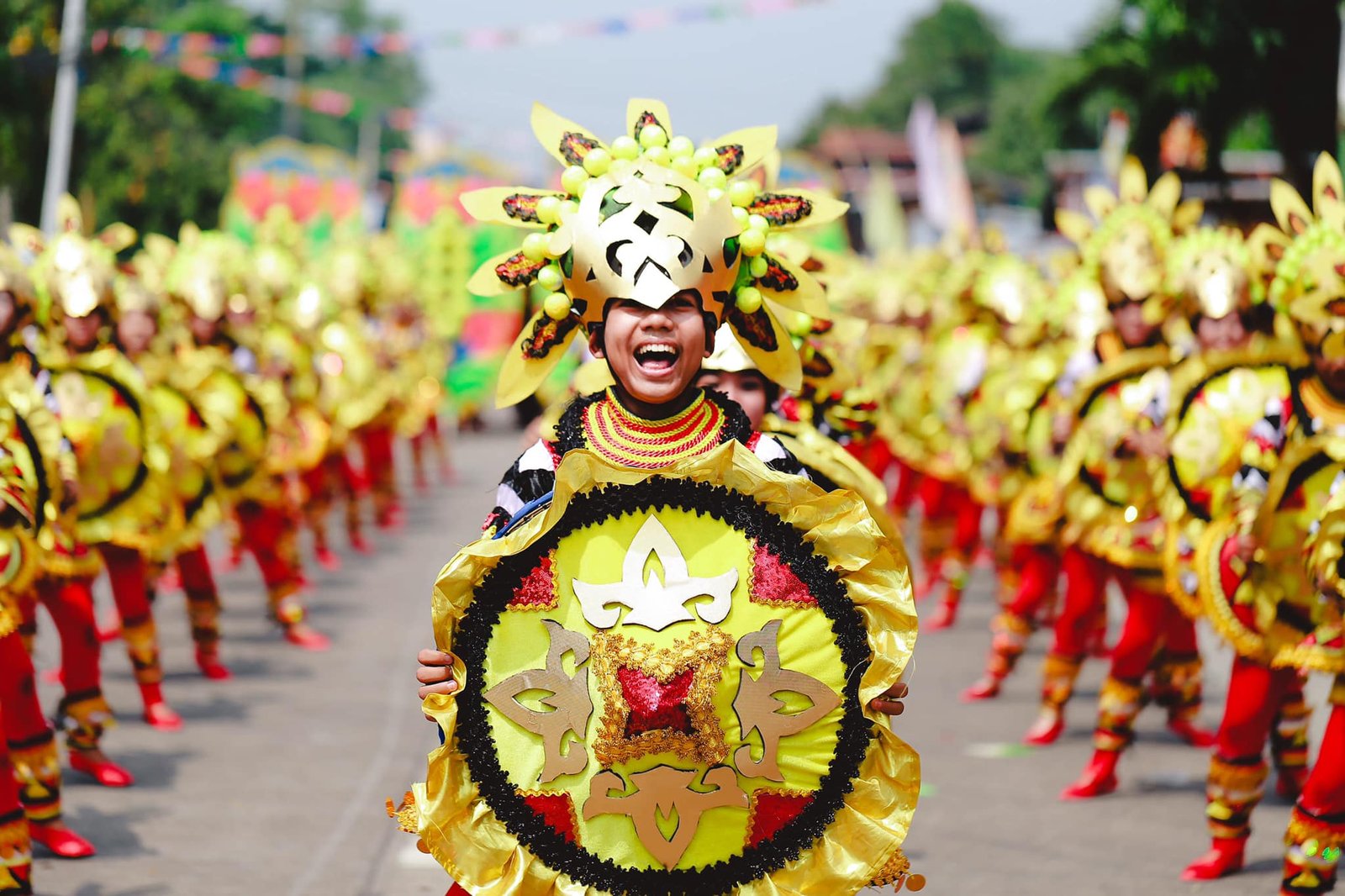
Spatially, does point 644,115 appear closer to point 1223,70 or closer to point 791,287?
point 791,287

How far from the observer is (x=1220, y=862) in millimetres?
6414

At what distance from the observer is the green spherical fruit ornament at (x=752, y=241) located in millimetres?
4285

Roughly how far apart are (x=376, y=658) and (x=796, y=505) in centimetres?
761

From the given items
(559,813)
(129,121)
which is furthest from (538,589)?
(129,121)

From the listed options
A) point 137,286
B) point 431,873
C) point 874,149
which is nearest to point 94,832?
point 431,873

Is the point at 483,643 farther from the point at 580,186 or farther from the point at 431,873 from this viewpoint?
the point at 431,873

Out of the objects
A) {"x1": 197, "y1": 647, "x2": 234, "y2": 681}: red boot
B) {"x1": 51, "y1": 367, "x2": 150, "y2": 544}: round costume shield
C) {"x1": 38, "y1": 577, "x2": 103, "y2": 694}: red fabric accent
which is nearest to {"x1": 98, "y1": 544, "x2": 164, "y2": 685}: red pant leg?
{"x1": 51, "y1": 367, "x2": 150, "y2": 544}: round costume shield

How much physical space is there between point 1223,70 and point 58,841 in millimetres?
11006

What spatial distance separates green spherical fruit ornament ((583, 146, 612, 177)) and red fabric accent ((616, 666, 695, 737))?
1.25 m

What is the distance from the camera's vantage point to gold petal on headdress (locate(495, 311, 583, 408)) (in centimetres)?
440

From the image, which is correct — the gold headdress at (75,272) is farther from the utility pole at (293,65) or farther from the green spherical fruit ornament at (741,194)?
the utility pole at (293,65)

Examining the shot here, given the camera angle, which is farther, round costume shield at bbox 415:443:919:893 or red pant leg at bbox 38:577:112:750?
red pant leg at bbox 38:577:112:750

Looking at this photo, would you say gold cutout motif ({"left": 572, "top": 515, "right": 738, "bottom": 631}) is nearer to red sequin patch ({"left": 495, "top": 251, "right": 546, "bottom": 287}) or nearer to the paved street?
red sequin patch ({"left": 495, "top": 251, "right": 546, "bottom": 287})

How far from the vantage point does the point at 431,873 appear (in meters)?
6.55
